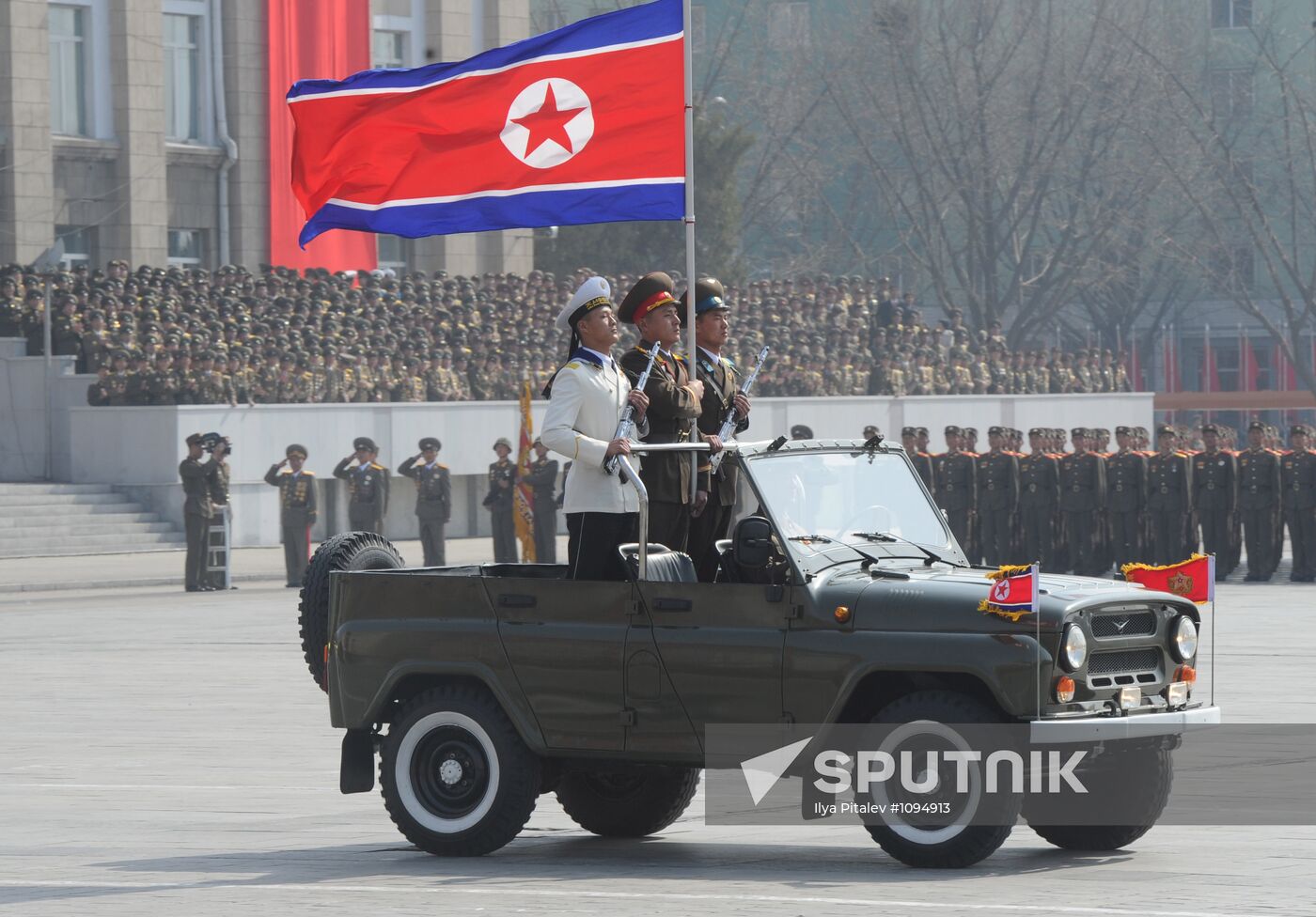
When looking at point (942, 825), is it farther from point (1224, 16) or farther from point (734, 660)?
point (1224, 16)

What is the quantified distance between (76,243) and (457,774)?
3969cm

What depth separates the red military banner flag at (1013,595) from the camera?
9.06 m

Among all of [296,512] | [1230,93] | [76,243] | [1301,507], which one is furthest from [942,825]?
[1230,93]

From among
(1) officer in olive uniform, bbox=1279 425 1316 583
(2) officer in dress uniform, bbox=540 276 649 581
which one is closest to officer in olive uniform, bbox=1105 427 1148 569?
(1) officer in olive uniform, bbox=1279 425 1316 583

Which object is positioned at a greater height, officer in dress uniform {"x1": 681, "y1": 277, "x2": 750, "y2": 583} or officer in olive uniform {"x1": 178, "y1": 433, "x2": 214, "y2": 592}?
officer in dress uniform {"x1": 681, "y1": 277, "x2": 750, "y2": 583}

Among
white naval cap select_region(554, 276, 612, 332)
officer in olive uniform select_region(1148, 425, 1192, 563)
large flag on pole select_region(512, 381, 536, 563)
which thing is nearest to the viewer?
white naval cap select_region(554, 276, 612, 332)

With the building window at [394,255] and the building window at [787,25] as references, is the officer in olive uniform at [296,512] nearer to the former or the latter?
the building window at [394,255]

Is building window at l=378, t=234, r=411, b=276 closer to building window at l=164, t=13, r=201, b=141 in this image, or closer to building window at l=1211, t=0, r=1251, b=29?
building window at l=164, t=13, r=201, b=141

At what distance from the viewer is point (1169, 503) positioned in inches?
1179

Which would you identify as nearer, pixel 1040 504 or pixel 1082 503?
pixel 1082 503

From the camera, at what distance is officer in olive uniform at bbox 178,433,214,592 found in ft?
98.8

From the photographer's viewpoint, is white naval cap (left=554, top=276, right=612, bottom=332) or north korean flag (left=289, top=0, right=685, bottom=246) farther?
north korean flag (left=289, top=0, right=685, bottom=246)

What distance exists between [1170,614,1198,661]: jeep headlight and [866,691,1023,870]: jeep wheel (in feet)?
3.05

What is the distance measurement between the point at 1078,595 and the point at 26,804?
5.43 metres
